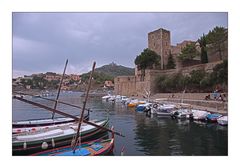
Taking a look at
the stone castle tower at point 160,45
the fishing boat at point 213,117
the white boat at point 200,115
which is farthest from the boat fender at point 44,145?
the stone castle tower at point 160,45

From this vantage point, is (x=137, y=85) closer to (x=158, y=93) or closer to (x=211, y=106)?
(x=158, y=93)

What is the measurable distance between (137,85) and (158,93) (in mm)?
3939

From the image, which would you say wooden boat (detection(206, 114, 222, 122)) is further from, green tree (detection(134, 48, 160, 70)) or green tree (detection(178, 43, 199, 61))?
green tree (detection(134, 48, 160, 70))

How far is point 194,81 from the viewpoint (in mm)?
15414

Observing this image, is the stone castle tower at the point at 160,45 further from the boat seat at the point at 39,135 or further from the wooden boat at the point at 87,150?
the wooden boat at the point at 87,150

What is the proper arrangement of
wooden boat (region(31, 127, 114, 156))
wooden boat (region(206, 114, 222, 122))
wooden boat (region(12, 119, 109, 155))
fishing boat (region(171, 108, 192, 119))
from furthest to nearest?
1. fishing boat (region(171, 108, 192, 119))
2. wooden boat (region(206, 114, 222, 122))
3. wooden boat (region(12, 119, 109, 155))
4. wooden boat (region(31, 127, 114, 156))

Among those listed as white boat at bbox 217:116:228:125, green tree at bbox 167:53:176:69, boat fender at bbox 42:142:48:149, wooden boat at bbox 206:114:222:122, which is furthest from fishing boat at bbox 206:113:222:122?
green tree at bbox 167:53:176:69

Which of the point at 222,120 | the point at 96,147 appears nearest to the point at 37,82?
the point at 96,147

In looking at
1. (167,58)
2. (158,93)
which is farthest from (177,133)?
(167,58)

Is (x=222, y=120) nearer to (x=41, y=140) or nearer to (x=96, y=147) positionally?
(x=96, y=147)

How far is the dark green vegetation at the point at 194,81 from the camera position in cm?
1242

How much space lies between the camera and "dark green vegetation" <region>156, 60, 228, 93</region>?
1242cm
